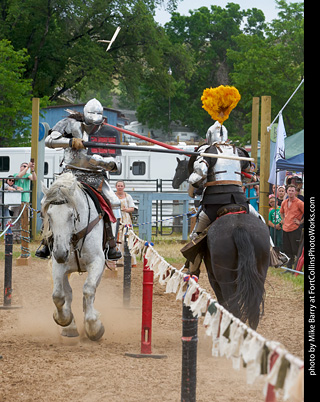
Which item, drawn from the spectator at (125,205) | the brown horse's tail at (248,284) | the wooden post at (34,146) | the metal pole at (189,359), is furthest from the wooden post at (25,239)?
the metal pole at (189,359)

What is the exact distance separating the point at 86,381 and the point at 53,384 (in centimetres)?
Result: 29

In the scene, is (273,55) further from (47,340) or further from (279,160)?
(47,340)

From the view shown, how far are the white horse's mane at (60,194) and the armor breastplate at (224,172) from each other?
144cm

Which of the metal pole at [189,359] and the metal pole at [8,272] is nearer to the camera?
the metal pole at [189,359]

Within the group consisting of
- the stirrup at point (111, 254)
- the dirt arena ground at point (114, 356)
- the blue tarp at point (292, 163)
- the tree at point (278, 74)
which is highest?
the tree at point (278, 74)

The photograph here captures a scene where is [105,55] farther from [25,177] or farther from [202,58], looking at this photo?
[202,58]

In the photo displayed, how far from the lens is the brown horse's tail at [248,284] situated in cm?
653

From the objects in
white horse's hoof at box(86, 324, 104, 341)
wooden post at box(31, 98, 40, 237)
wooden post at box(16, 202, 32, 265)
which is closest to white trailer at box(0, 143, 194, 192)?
wooden post at box(31, 98, 40, 237)

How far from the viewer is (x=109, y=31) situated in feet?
130

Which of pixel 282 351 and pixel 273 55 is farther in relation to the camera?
pixel 273 55

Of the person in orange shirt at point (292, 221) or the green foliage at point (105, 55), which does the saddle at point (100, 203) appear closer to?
the person in orange shirt at point (292, 221)
